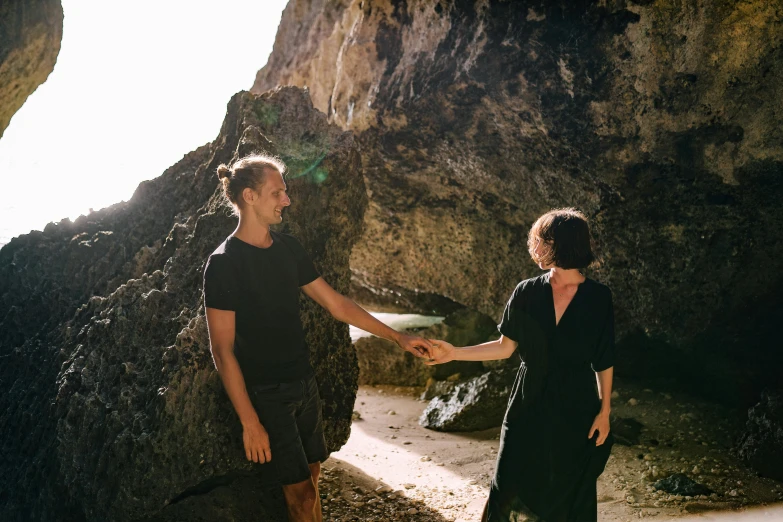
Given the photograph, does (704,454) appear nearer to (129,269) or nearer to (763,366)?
(763,366)

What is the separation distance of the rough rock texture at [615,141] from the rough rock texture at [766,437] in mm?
602

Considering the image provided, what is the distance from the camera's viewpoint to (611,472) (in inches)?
159

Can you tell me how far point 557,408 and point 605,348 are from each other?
0.98 ft

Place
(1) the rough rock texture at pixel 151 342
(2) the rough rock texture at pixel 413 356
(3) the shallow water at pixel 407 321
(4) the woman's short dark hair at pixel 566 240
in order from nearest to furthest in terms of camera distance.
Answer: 1. (4) the woman's short dark hair at pixel 566 240
2. (1) the rough rock texture at pixel 151 342
3. (2) the rough rock texture at pixel 413 356
4. (3) the shallow water at pixel 407 321

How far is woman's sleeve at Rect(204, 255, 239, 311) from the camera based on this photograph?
8.09 feet

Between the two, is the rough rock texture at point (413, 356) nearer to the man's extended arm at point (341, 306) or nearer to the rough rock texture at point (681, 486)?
the rough rock texture at point (681, 486)

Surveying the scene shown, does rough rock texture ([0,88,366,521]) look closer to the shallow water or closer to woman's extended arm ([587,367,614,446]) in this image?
woman's extended arm ([587,367,614,446])

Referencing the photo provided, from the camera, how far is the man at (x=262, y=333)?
2.50 metres

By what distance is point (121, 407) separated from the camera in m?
3.14

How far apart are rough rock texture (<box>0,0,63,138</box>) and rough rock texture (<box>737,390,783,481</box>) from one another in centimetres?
578

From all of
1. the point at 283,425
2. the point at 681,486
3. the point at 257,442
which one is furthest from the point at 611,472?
the point at 257,442

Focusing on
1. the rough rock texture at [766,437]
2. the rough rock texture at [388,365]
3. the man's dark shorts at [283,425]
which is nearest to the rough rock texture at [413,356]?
the rough rock texture at [388,365]

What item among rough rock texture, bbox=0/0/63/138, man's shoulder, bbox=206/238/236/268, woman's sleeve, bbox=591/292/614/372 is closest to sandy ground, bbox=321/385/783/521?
woman's sleeve, bbox=591/292/614/372

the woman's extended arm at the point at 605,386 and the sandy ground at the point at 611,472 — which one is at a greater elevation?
the woman's extended arm at the point at 605,386
